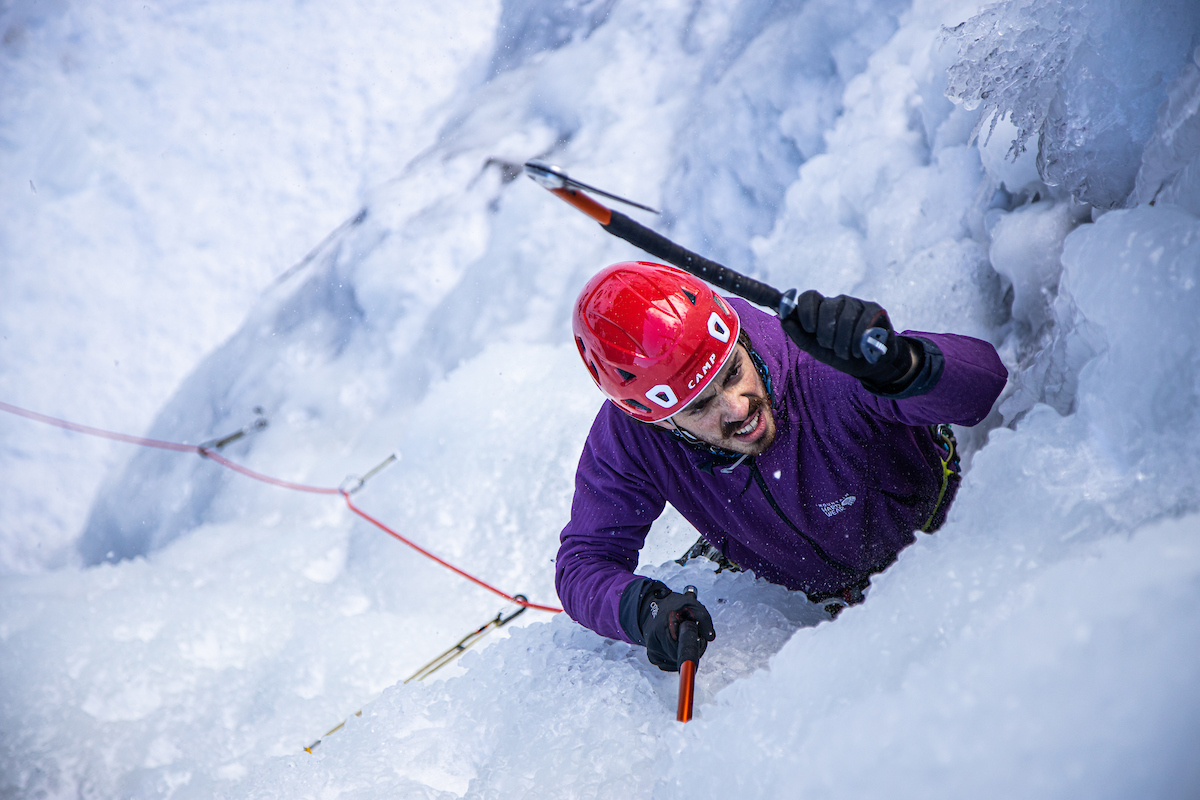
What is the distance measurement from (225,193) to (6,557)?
11.3ft

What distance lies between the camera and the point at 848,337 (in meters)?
1.21

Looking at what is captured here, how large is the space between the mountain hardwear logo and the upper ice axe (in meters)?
0.53

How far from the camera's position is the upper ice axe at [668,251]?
116 cm

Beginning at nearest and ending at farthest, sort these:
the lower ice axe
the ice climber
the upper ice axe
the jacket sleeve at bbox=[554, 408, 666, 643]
→ the upper ice axe < the lower ice axe < the ice climber < the jacket sleeve at bbox=[554, 408, 666, 643]

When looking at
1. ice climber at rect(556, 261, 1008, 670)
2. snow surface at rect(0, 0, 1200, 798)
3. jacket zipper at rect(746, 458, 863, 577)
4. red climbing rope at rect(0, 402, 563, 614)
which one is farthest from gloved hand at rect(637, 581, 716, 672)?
red climbing rope at rect(0, 402, 563, 614)

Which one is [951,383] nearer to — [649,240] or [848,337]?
[848,337]

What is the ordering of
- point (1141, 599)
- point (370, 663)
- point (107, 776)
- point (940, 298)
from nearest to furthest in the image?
point (1141, 599), point (940, 298), point (107, 776), point (370, 663)

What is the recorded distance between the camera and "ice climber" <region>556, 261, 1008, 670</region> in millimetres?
1574

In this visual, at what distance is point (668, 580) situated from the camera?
1.99 m

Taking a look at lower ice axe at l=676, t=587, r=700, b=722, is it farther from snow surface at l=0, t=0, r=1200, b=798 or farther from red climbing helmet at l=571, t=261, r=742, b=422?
red climbing helmet at l=571, t=261, r=742, b=422

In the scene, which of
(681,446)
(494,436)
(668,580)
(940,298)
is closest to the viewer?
(681,446)

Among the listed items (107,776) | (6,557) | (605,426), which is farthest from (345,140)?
(605,426)

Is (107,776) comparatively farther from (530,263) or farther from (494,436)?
(530,263)

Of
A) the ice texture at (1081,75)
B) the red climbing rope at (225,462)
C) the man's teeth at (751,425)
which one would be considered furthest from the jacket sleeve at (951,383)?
the red climbing rope at (225,462)
